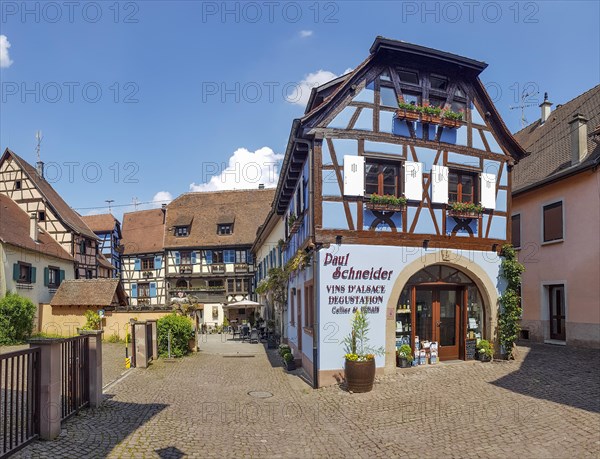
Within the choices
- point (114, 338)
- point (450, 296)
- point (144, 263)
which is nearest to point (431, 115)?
point (450, 296)

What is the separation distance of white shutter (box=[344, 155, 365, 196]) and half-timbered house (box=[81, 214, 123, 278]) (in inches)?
1348

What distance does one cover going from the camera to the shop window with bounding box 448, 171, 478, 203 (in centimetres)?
1405

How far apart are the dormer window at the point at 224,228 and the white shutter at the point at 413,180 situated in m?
30.1

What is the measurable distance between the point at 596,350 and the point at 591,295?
5.95 feet

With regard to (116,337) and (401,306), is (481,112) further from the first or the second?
(116,337)

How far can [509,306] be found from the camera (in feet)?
46.0

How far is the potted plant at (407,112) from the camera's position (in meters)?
13.1

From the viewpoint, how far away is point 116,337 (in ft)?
77.4

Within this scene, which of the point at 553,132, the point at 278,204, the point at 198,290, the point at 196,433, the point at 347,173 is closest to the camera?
the point at 196,433

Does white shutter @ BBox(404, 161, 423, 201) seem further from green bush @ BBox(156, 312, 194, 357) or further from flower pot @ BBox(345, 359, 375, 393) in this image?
green bush @ BBox(156, 312, 194, 357)

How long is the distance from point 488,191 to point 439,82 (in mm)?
3478

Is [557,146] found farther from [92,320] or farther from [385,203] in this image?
[92,320]

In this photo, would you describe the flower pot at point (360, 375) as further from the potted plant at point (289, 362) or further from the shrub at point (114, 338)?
the shrub at point (114, 338)

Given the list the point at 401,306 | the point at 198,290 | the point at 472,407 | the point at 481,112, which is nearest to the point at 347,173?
the point at 401,306
